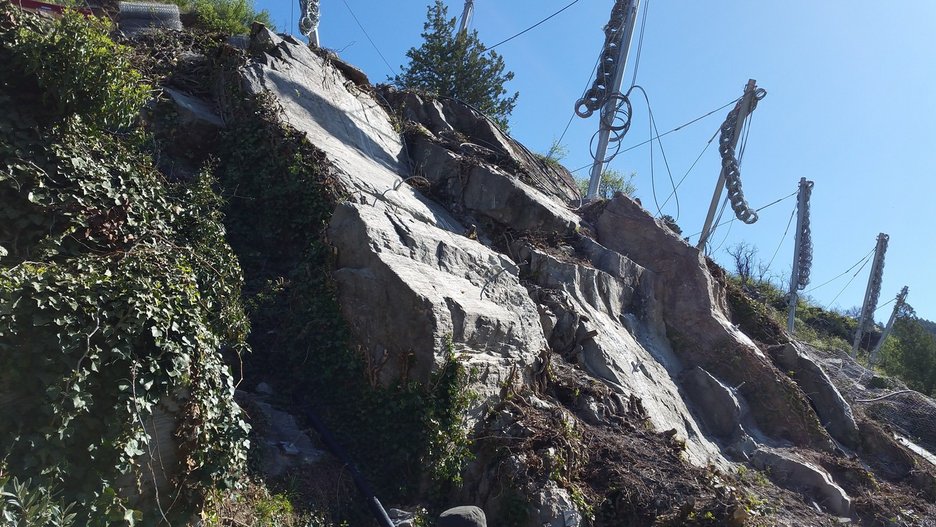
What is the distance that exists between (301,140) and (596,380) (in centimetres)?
477

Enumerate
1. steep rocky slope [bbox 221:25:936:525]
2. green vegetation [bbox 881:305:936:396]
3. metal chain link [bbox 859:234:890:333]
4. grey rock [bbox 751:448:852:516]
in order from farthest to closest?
metal chain link [bbox 859:234:890:333] < green vegetation [bbox 881:305:936:396] < grey rock [bbox 751:448:852:516] < steep rocky slope [bbox 221:25:936:525]

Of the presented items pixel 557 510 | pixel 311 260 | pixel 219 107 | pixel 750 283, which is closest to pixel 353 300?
pixel 311 260

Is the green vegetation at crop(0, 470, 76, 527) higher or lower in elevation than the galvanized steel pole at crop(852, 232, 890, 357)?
lower

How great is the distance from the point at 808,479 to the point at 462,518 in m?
5.55

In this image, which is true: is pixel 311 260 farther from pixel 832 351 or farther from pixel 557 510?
pixel 832 351

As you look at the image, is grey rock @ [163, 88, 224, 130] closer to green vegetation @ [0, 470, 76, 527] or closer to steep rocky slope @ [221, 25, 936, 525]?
steep rocky slope @ [221, 25, 936, 525]

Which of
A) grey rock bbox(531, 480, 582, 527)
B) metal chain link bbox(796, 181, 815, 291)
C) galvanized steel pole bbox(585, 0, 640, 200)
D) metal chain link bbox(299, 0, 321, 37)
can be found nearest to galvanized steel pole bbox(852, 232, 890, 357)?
metal chain link bbox(796, 181, 815, 291)

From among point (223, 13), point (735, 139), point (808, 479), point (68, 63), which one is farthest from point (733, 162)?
point (68, 63)

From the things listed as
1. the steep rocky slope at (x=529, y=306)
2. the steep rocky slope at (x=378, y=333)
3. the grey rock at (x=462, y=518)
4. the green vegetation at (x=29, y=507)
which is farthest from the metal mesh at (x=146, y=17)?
the grey rock at (x=462, y=518)

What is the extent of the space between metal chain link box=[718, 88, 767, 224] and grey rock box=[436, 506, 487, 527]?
40.4 feet

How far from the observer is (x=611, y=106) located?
15492 millimetres

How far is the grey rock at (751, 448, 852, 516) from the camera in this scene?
9.05 m

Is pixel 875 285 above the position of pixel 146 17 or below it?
above

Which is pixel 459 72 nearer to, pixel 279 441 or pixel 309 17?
pixel 309 17
